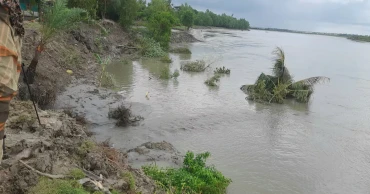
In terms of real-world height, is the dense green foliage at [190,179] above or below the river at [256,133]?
above

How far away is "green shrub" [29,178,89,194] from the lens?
4.23m

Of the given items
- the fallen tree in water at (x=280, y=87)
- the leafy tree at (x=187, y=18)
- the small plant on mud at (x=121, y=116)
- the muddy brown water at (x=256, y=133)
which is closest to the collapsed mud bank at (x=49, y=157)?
the muddy brown water at (x=256, y=133)

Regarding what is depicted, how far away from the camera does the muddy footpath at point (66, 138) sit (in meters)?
4.72

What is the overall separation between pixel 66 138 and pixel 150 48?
77.2 ft

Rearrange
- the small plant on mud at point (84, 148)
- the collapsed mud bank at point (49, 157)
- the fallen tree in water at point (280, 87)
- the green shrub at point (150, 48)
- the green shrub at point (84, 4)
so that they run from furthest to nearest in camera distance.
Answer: the green shrub at point (150, 48) → the green shrub at point (84, 4) → the fallen tree in water at point (280, 87) → the small plant on mud at point (84, 148) → the collapsed mud bank at point (49, 157)

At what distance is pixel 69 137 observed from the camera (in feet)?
22.1

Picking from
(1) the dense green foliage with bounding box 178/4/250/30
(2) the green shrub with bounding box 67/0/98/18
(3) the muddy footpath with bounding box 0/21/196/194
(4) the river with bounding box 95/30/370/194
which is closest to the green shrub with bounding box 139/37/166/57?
(2) the green shrub with bounding box 67/0/98/18

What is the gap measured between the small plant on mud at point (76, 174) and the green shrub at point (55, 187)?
251 millimetres

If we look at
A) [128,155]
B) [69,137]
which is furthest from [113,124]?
[69,137]

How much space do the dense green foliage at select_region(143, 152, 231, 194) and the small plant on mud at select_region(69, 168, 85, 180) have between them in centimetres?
217

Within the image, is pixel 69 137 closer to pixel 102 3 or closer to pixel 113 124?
pixel 113 124

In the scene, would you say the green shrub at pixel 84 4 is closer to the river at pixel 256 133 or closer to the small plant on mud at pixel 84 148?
the river at pixel 256 133

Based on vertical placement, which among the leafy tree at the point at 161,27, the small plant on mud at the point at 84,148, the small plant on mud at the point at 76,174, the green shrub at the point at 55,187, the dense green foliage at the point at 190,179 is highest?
the leafy tree at the point at 161,27

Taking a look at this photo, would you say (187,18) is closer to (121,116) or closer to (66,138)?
(121,116)
